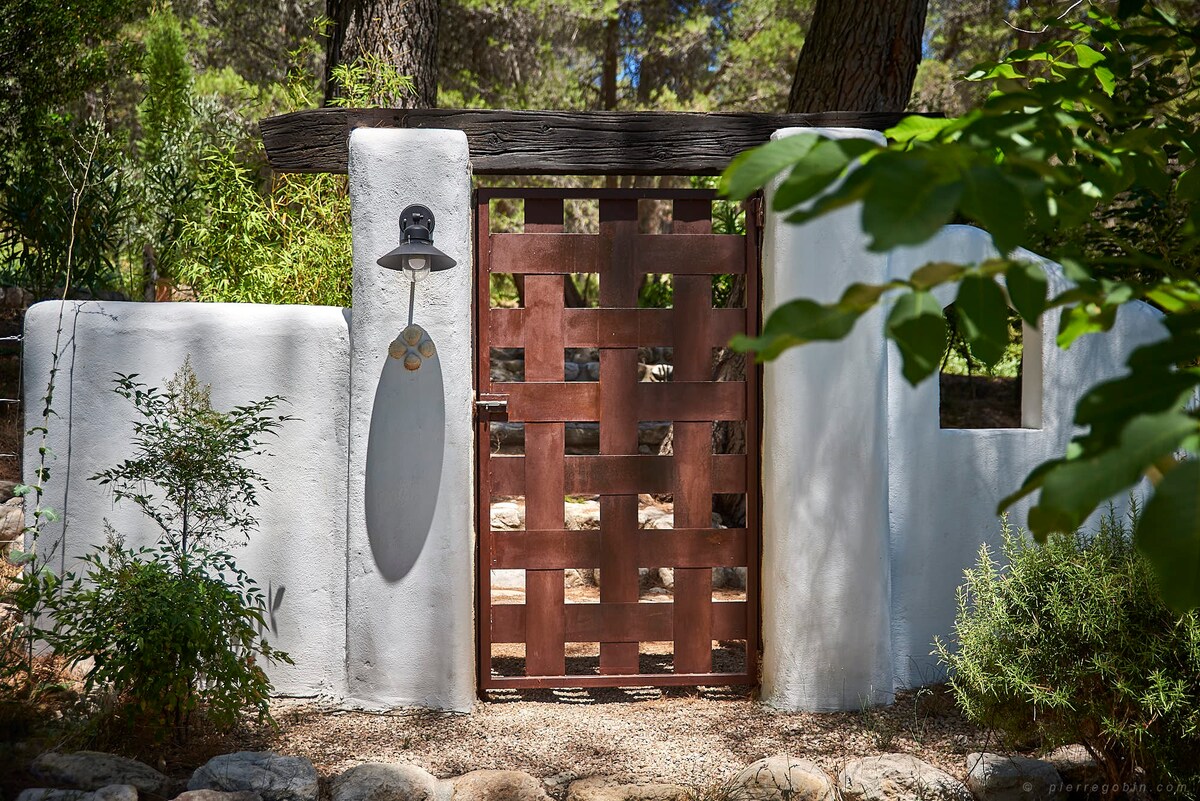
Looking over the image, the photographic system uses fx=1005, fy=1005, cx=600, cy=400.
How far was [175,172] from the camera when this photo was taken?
354 inches

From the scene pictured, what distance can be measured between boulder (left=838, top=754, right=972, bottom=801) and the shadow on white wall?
6.42 ft

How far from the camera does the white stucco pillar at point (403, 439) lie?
4254 millimetres

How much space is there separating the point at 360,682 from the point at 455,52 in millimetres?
8914

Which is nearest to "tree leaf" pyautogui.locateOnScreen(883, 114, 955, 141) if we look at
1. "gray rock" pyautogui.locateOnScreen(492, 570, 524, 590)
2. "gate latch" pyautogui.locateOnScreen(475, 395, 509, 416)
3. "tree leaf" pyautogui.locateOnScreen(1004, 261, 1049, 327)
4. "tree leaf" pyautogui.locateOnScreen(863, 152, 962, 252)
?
"tree leaf" pyautogui.locateOnScreen(1004, 261, 1049, 327)

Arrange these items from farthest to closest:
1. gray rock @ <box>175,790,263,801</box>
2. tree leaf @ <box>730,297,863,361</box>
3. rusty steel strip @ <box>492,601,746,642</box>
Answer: rusty steel strip @ <box>492,601,746,642</box> → gray rock @ <box>175,790,263,801</box> → tree leaf @ <box>730,297,863,361</box>

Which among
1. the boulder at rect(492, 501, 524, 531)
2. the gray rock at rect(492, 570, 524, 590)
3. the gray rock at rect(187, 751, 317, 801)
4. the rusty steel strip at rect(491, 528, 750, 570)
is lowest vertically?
the gray rock at rect(187, 751, 317, 801)

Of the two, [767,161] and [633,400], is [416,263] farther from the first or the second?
[767,161]

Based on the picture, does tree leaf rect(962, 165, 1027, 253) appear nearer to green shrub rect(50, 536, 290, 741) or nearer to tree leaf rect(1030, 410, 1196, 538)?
tree leaf rect(1030, 410, 1196, 538)

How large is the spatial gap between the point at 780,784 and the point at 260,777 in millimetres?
1784

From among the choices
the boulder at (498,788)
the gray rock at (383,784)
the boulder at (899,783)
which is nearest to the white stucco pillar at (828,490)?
the boulder at (899,783)

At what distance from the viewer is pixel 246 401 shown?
14.1 feet

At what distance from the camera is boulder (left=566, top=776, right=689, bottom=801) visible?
3.55 m

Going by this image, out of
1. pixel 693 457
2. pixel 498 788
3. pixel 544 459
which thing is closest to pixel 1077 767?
pixel 693 457

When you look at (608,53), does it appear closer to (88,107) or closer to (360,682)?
(88,107)
